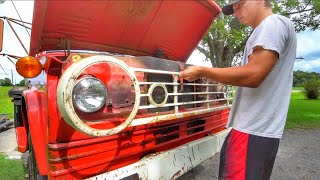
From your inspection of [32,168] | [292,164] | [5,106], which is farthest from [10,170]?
[5,106]

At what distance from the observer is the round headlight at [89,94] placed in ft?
5.37

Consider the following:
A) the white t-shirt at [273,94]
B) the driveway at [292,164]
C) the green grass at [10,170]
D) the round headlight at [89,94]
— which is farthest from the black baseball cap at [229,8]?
the green grass at [10,170]

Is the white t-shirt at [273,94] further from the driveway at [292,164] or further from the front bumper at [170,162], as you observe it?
the driveway at [292,164]

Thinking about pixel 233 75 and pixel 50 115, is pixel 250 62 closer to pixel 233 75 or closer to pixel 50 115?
pixel 233 75

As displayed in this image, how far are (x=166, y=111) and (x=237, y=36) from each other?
19.9 ft

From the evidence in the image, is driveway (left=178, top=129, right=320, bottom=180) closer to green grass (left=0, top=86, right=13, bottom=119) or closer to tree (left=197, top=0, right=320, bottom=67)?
tree (left=197, top=0, right=320, bottom=67)

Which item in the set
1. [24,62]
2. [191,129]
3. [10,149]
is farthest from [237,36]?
[24,62]

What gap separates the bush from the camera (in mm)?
21141

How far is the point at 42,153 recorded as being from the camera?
→ 1878mm

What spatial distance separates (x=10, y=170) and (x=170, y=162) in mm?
2737

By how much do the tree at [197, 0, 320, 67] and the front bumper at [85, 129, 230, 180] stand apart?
4728 millimetres

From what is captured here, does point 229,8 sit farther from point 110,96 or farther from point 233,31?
point 233,31

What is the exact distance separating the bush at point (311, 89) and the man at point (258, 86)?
22369 millimetres

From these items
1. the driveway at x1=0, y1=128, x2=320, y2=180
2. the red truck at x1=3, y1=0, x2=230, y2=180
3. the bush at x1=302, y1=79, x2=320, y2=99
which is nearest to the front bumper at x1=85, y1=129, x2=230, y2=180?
the red truck at x1=3, y1=0, x2=230, y2=180
